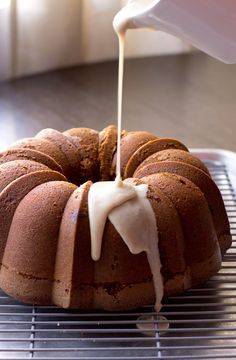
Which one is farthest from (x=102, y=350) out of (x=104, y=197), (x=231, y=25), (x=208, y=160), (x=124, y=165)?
(x=208, y=160)

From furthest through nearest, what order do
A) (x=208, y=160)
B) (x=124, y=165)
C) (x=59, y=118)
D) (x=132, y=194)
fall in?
(x=59, y=118) → (x=208, y=160) → (x=124, y=165) → (x=132, y=194)

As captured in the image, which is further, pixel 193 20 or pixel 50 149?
pixel 50 149

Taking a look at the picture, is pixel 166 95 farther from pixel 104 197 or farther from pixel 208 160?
pixel 104 197

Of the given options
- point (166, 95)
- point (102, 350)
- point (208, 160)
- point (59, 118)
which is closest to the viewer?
point (102, 350)

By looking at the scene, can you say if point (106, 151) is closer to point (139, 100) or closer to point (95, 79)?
point (139, 100)

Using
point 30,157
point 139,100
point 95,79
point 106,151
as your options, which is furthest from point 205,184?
point 95,79
